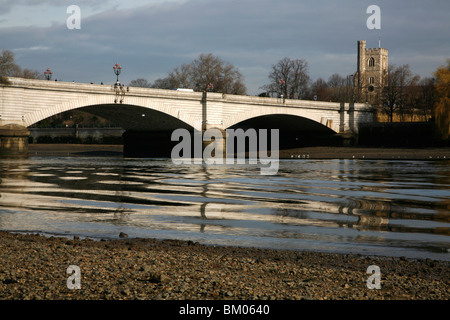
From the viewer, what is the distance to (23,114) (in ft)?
151

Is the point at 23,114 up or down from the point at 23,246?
up

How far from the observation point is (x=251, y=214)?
14305mm

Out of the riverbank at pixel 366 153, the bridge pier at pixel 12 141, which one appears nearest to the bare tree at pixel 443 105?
the riverbank at pixel 366 153

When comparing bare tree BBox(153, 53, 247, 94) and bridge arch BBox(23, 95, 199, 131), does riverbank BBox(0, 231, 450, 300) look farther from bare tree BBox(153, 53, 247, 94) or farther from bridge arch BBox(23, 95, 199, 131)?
bare tree BBox(153, 53, 247, 94)

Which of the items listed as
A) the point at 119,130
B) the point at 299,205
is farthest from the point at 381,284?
the point at 119,130

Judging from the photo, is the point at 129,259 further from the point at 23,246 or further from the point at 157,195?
the point at 157,195

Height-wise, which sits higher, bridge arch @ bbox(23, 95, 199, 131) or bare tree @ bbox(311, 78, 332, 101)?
bare tree @ bbox(311, 78, 332, 101)

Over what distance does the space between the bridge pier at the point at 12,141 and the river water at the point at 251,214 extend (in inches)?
913

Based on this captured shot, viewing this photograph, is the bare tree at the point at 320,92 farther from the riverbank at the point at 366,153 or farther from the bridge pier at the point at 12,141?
the bridge pier at the point at 12,141

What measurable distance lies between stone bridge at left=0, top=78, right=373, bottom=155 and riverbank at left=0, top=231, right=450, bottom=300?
3822cm

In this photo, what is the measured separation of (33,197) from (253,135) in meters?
60.7

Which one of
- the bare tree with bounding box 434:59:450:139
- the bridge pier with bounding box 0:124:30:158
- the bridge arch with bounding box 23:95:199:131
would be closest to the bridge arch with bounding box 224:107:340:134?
the bridge arch with bounding box 23:95:199:131

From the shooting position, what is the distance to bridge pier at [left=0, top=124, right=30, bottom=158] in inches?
1756

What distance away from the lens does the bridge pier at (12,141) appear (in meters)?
44.6
